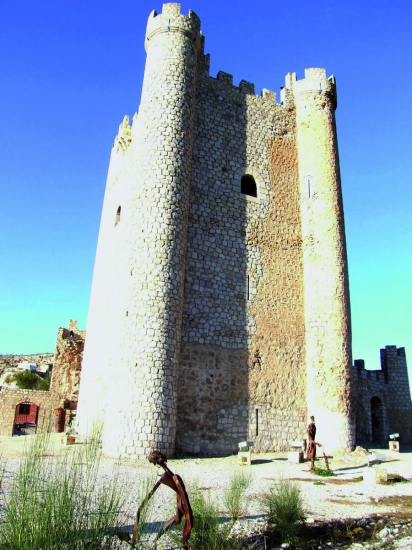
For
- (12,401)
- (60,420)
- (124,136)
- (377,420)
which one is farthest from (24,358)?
(377,420)

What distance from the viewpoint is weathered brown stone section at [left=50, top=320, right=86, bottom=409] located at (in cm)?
2167

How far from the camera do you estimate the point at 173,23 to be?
14.6 metres

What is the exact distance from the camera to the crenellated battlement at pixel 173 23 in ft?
48.0

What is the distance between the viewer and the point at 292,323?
47.8ft

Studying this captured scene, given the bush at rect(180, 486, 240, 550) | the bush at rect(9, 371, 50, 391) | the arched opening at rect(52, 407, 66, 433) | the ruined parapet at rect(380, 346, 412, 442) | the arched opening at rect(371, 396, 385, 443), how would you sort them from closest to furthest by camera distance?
the bush at rect(180, 486, 240, 550) < the arched opening at rect(52, 407, 66, 433) < the arched opening at rect(371, 396, 385, 443) < the ruined parapet at rect(380, 346, 412, 442) < the bush at rect(9, 371, 50, 391)

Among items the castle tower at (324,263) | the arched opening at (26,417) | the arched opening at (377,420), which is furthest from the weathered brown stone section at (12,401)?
the arched opening at (377,420)

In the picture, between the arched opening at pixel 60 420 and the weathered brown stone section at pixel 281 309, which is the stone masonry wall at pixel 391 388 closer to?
the weathered brown stone section at pixel 281 309

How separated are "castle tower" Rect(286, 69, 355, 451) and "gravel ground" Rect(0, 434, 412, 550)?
1.51 metres

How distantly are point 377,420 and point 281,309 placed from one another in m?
9.20

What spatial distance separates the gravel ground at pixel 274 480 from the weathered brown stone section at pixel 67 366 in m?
9.72

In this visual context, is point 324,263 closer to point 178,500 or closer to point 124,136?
point 124,136

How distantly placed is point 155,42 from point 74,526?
14621 mm

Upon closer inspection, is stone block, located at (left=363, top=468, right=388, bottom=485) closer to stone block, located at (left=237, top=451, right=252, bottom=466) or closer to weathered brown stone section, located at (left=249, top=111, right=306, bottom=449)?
stone block, located at (left=237, top=451, right=252, bottom=466)

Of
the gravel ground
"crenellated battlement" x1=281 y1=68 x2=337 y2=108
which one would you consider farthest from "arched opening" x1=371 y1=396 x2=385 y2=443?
"crenellated battlement" x1=281 y1=68 x2=337 y2=108
